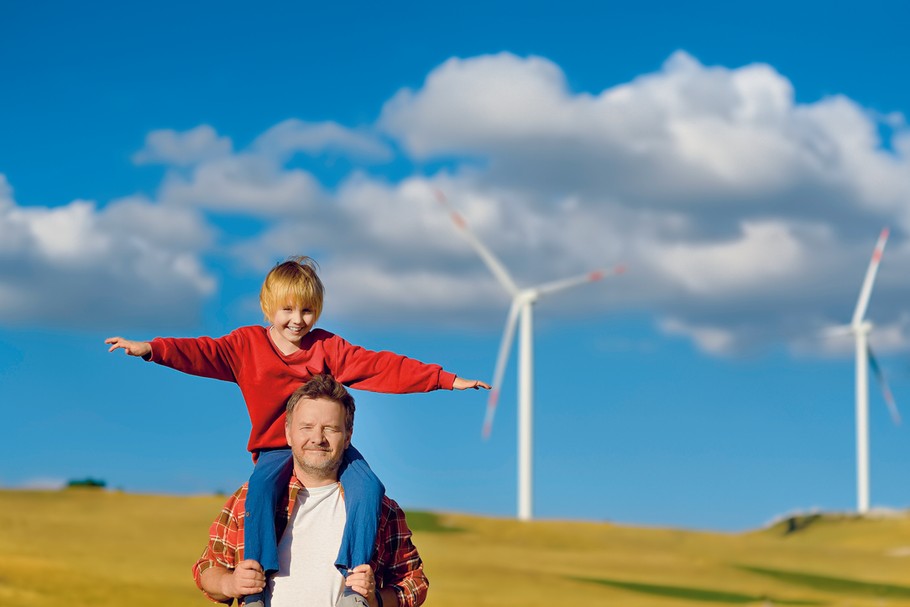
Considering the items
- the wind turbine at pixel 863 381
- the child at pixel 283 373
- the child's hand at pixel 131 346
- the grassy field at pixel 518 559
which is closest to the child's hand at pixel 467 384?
the child at pixel 283 373

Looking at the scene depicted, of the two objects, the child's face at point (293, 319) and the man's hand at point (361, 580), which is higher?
the child's face at point (293, 319)

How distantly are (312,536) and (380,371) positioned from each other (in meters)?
1.15

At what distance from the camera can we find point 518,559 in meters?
34.3

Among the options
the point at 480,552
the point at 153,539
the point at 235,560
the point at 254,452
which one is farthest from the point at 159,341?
the point at 480,552

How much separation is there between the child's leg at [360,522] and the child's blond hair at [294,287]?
112 cm

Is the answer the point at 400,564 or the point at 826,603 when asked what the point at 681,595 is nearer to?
the point at 826,603

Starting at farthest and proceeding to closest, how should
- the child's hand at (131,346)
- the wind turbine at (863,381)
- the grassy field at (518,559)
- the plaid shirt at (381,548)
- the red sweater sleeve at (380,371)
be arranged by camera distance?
the wind turbine at (863,381), the grassy field at (518,559), the red sweater sleeve at (380,371), the plaid shirt at (381,548), the child's hand at (131,346)

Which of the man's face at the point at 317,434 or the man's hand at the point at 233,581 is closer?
the man's hand at the point at 233,581

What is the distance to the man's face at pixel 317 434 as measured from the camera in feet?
23.2

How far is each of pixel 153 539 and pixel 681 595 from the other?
556 inches

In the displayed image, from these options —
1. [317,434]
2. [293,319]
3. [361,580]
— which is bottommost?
[361,580]

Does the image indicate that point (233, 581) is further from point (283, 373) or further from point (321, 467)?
point (283, 373)

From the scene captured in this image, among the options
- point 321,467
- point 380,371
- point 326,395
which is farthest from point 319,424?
point 380,371

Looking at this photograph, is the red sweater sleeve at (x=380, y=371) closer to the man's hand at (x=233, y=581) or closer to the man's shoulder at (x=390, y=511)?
the man's shoulder at (x=390, y=511)
